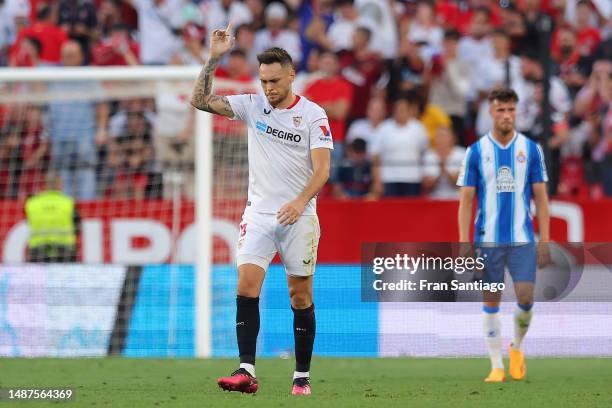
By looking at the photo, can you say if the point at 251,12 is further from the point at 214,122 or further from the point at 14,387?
the point at 14,387

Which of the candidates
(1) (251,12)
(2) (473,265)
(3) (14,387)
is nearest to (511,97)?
(2) (473,265)

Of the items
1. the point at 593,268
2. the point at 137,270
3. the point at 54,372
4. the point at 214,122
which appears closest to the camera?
the point at 593,268

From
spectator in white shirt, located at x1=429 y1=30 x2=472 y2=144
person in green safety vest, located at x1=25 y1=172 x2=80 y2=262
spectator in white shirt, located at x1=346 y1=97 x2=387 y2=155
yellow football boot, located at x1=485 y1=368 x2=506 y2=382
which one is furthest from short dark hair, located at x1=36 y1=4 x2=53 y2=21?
yellow football boot, located at x1=485 y1=368 x2=506 y2=382

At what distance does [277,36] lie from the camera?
18.4 metres

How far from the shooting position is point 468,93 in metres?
17.3

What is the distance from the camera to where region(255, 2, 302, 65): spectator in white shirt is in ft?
59.9

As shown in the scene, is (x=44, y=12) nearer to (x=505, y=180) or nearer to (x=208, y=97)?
(x=505, y=180)

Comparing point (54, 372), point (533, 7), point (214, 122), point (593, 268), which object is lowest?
point (54, 372)

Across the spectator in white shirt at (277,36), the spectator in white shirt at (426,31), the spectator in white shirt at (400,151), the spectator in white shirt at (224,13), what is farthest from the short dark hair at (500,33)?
the spectator in white shirt at (224,13)

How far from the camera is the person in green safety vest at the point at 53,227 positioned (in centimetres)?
1528

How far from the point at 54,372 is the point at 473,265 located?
13.0 feet

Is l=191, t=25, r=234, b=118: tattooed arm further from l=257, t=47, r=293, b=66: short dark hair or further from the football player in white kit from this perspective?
l=257, t=47, r=293, b=66: short dark hair

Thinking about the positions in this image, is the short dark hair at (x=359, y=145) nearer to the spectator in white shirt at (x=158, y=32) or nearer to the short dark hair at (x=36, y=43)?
the spectator in white shirt at (x=158, y=32)

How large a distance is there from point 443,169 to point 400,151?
2.22 ft
